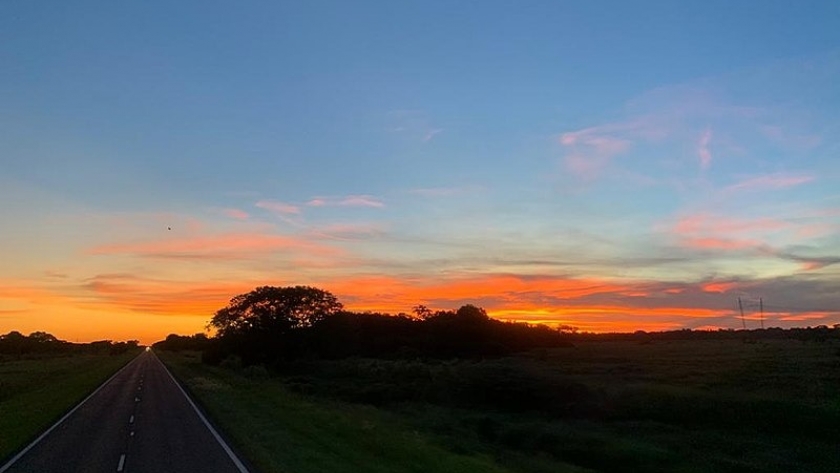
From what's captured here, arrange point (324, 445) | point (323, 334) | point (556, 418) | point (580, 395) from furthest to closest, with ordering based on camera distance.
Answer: point (323, 334) → point (580, 395) → point (556, 418) → point (324, 445)

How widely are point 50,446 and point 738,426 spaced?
36.2m

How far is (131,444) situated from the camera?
2562 centimetres

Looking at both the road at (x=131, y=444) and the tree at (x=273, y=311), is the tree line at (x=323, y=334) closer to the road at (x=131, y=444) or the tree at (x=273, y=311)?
the tree at (x=273, y=311)

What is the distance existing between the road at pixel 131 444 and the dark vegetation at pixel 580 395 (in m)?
11.4

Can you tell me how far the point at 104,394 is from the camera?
2092 inches

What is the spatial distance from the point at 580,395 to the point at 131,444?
36.5 meters

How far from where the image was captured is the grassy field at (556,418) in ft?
87.6

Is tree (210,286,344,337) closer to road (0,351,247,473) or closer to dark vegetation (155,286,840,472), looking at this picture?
dark vegetation (155,286,840,472)

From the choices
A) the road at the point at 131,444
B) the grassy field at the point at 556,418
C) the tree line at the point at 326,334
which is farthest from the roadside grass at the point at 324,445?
the tree line at the point at 326,334

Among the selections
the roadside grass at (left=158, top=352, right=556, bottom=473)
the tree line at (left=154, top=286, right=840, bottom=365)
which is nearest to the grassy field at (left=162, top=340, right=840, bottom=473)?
the roadside grass at (left=158, top=352, right=556, bottom=473)

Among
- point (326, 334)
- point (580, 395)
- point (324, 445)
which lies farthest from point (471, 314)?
point (324, 445)

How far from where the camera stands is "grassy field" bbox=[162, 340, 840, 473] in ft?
87.6

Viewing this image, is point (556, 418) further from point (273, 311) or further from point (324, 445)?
point (273, 311)

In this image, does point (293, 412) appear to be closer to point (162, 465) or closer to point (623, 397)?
point (162, 465)
